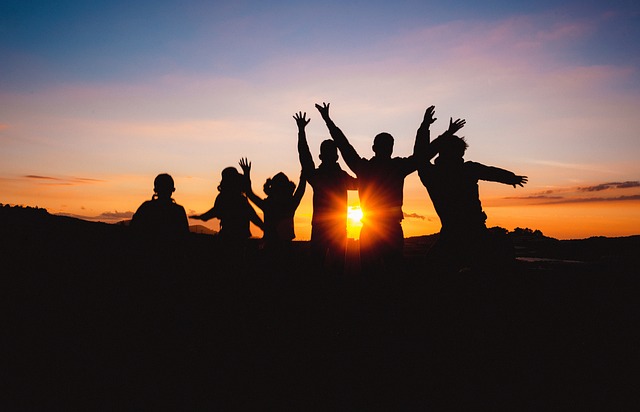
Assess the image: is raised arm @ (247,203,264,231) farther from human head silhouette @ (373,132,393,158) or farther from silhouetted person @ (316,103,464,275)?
human head silhouette @ (373,132,393,158)

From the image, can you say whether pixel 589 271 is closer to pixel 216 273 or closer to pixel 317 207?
pixel 317 207

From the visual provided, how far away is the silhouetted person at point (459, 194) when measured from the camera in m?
6.19

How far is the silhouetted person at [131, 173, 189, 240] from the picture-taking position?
6.22m

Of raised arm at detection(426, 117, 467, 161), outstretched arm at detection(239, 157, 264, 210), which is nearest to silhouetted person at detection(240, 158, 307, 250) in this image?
outstretched arm at detection(239, 157, 264, 210)

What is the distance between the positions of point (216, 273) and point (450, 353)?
4485 millimetres

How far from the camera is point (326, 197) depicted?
247 inches

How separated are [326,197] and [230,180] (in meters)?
1.85

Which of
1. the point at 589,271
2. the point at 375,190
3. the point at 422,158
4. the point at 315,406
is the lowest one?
the point at 315,406

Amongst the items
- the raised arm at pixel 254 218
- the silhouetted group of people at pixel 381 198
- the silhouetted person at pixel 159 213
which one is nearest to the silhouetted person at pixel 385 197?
the silhouetted group of people at pixel 381 198

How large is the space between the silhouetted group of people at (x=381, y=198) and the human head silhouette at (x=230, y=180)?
3.16ft

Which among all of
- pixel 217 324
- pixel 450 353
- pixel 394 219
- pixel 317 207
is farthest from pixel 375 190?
pixel 217 324

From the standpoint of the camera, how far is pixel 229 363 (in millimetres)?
4117

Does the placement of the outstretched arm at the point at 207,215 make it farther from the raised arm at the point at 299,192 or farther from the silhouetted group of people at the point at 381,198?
the raised arm at the point at 299,192

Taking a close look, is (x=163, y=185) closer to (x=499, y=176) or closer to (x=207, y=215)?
(x=207, y=215)
